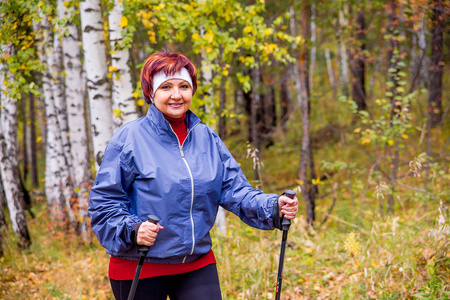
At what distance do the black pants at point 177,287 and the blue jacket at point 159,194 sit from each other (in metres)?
0.14

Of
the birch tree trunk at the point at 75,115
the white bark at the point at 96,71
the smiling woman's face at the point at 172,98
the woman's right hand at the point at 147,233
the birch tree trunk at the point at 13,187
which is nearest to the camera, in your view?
the woman's right hand at the point at 147,233

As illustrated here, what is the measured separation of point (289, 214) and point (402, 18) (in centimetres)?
709

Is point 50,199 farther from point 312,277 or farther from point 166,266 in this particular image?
point 166,266

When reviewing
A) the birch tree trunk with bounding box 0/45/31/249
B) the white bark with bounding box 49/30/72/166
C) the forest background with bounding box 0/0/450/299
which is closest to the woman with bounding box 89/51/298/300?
the forest background with bounding box 0/0/450/299

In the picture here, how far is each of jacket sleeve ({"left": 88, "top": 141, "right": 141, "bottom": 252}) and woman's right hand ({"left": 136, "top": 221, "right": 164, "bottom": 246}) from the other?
52 millimetres

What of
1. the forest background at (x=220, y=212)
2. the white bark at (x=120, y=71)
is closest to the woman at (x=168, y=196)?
the forest background at (x=220, y=212)

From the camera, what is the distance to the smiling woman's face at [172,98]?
7.47ft

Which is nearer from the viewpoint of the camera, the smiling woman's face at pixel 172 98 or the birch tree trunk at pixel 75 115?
the smiling woman's face at pixel 172 98

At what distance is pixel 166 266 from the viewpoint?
2211 mm

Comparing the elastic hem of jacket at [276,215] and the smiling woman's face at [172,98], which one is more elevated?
the smiling woman's face at [172,98]

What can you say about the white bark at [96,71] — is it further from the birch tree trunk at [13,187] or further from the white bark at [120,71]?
the birch tree trunk at [13,187]

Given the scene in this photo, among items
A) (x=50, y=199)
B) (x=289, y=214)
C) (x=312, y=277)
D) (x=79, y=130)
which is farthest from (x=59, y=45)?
(x=289, y=214)

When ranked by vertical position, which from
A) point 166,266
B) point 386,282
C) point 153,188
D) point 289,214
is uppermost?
point 153,188

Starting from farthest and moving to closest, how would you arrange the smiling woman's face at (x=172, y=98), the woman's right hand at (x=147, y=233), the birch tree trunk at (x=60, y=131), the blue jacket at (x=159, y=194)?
the birch tree trunk at (x=60, y=131)
the smiling woman's face at (x=172, y=98)
the blue jacket at (x=159, y=194)
the woman's right hand at (x=147, y=233)
